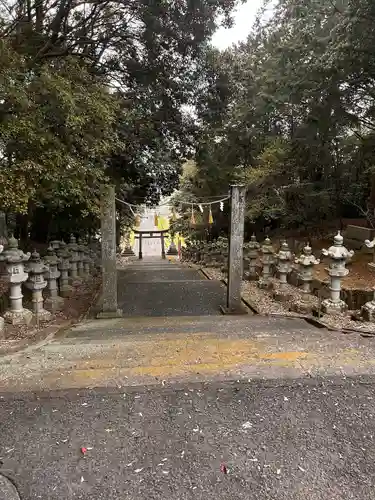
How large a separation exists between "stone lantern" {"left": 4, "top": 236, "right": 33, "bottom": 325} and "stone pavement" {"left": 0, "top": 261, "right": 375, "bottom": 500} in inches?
44.5

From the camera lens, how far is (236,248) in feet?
21.3

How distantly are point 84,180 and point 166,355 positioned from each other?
9.13 ft

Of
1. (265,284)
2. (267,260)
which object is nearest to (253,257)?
(267,260)

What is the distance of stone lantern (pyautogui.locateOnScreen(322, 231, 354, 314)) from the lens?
508cm

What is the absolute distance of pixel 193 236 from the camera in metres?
21.5

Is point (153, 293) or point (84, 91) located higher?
point (84, 91)

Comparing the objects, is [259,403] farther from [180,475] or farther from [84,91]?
[84,91]

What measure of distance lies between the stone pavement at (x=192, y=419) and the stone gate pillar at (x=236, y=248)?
290cm

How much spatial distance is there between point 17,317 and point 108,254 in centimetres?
203

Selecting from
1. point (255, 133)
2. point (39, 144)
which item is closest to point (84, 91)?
point (39, 144)

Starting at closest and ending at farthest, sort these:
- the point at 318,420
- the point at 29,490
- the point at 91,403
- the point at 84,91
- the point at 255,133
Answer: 1. the point at 29,490
2. the point at 318,420
3. the point at 91,403
4. the point at 84,91
5. the point at 255,133

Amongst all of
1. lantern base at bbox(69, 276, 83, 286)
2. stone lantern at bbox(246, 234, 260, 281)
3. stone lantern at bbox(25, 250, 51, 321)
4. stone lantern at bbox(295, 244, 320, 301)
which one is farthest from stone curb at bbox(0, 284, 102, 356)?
stone lantern at bbox(246, 234, 260, 281)

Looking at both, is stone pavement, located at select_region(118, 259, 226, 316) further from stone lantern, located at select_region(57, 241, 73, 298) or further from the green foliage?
the green foliage

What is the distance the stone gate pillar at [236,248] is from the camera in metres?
6.36
